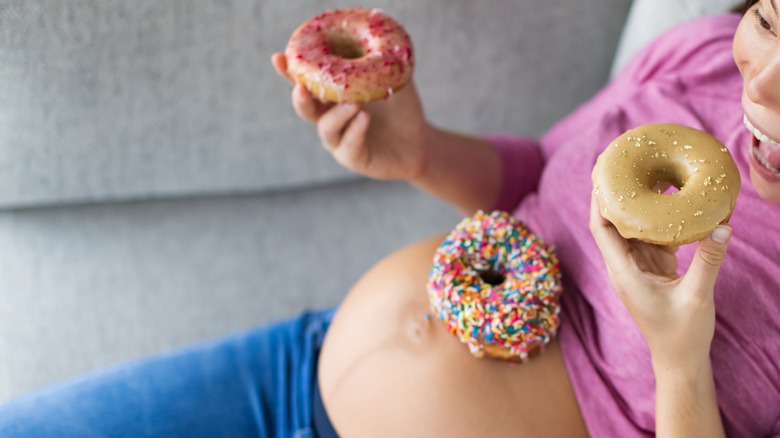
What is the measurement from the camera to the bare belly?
918mm

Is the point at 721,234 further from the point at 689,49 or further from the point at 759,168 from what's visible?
the point at 689,49

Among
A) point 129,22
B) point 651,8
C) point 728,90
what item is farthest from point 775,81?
point 129,22

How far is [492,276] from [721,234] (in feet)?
1.26

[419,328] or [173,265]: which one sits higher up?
[419,328]

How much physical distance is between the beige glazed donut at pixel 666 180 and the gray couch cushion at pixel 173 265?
2.86 feet

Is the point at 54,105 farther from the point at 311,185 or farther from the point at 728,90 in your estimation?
the point at 728,90

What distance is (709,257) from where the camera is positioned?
2.30 feet

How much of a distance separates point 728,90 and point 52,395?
112cm

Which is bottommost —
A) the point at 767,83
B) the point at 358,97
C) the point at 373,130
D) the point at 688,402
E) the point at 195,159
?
the point at 195,159

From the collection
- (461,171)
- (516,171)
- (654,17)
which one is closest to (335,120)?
(461,171)

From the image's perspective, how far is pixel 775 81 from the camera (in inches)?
27.2

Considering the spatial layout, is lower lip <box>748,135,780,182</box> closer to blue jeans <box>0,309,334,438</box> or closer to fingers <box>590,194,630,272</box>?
fingers <box>590,194,630,272</box>

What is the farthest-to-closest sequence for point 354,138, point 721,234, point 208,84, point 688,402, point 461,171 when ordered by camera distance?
point 208,84 < point 461,171 < point 354,138 < point 688,402 < point 721,234

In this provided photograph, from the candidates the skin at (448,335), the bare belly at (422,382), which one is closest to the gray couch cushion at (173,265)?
the skin at (448,335)
